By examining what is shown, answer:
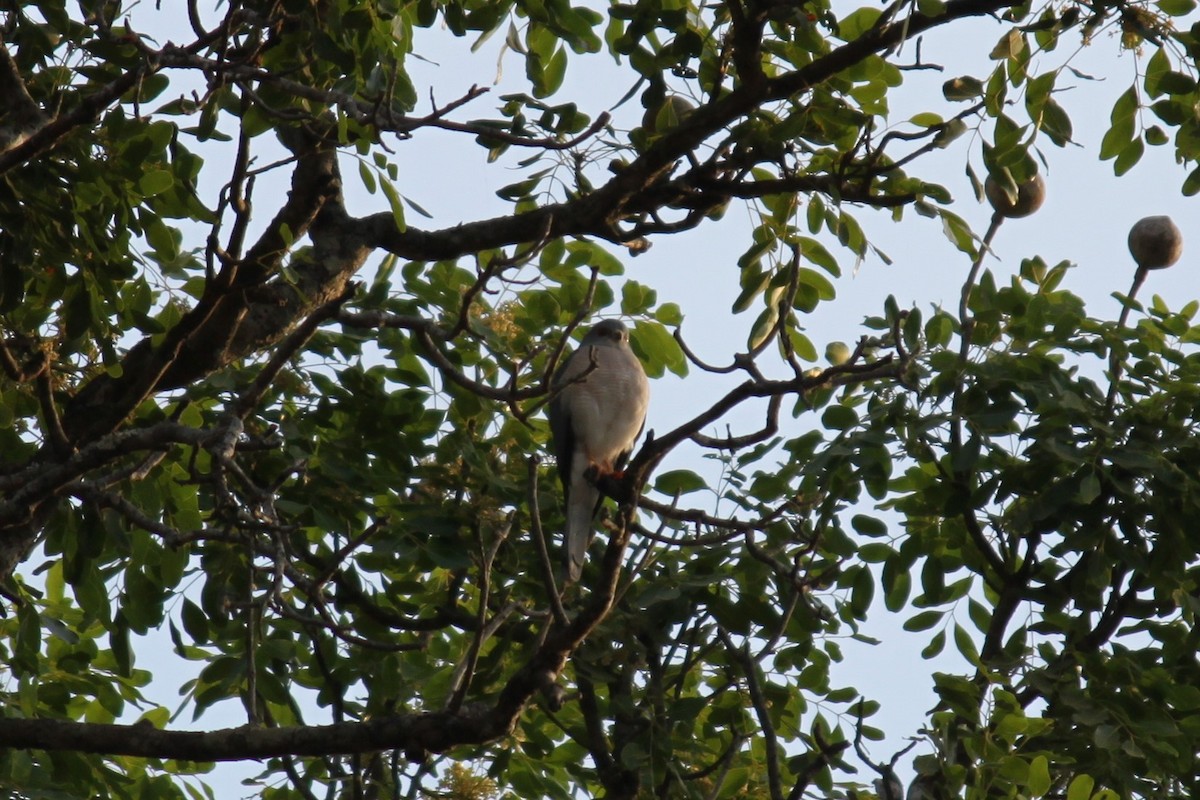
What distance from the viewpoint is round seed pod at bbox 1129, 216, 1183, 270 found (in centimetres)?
526

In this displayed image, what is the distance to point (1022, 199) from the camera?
484 cm

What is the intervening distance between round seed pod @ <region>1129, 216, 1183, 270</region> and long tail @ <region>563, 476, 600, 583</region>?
92.7 inches

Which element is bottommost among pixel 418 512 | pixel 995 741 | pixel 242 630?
pixel 995 741

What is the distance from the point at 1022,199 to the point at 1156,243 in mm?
785

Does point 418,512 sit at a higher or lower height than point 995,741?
higher

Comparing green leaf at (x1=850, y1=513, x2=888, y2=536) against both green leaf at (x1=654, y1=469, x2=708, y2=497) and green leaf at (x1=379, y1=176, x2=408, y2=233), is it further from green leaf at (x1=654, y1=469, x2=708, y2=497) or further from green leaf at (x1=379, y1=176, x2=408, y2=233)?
green leaf at (x1=379, y1=176, x2=408, y2=233)

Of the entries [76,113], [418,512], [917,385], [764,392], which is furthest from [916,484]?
[76,113]

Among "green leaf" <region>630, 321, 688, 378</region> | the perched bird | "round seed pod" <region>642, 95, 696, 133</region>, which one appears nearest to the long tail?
the perched bird

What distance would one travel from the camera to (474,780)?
15.9ft

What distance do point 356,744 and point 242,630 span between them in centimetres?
124

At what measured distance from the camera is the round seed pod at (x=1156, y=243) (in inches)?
207

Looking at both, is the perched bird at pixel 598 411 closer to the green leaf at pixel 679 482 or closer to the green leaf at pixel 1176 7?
the green leaf at pixel 679 482

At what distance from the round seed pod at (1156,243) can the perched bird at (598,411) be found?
2057 millimetres

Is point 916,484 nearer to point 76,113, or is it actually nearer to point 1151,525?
point 1151,525
